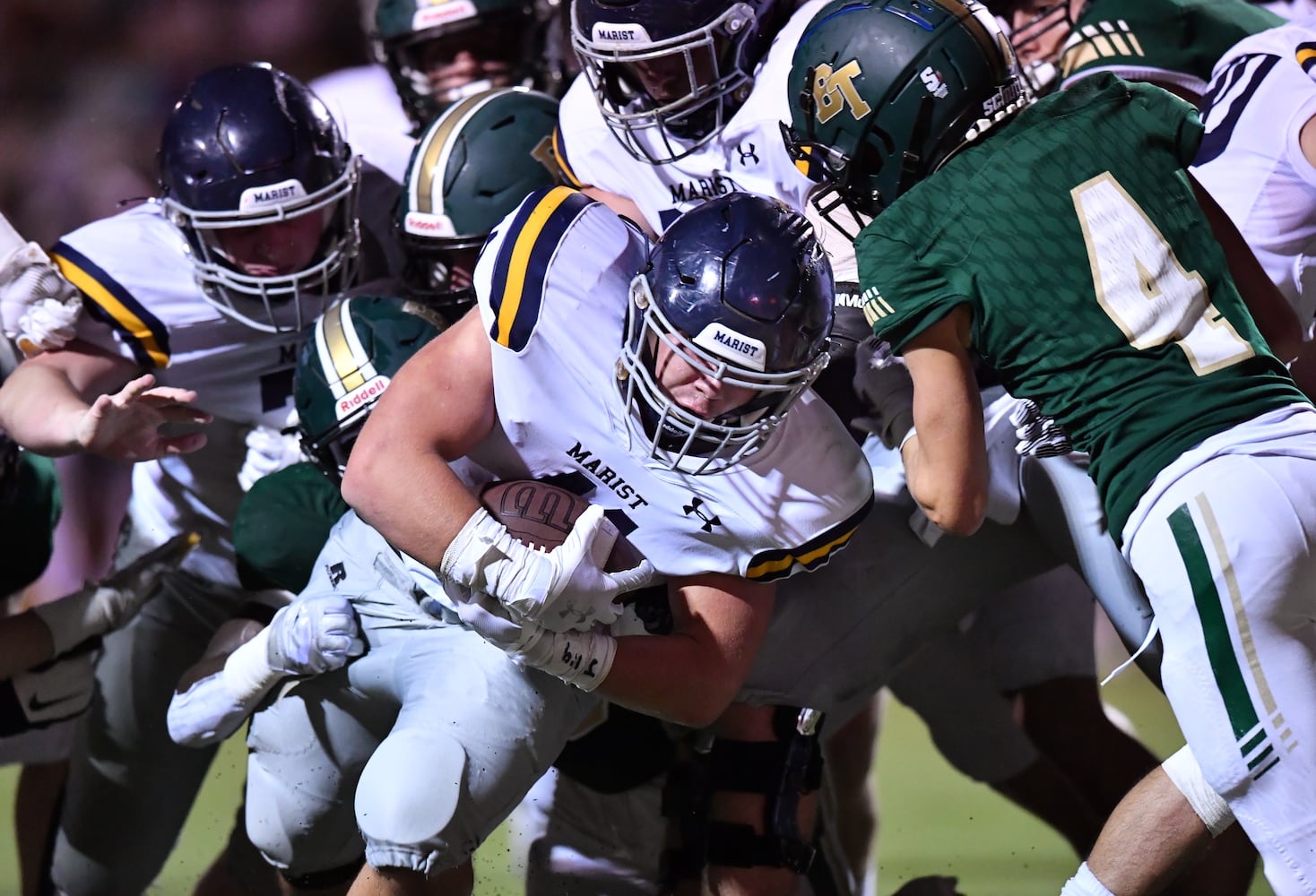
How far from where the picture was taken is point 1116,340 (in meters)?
2.07

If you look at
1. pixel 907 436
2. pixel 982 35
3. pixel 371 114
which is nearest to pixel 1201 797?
pixel 907 436

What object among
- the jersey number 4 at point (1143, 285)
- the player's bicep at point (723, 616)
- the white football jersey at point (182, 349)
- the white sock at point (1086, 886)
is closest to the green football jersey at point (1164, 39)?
the jersey number 4 at point (1143, 285)

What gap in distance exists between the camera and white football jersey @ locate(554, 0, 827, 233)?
2.59 m

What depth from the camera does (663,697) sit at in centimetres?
214

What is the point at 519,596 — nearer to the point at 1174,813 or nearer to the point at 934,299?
the point at 934,299

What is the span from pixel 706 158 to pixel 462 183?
19.7 inches

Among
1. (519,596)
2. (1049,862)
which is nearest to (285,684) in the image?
(519,596)

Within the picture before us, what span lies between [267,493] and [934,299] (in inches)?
50.9

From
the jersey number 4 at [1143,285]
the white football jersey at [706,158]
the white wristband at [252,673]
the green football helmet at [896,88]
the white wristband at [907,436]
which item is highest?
the green football helmet at [896,88]

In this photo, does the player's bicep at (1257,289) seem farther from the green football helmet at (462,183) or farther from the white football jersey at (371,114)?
the white football jersey at (371,114)

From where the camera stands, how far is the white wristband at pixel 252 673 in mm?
2316

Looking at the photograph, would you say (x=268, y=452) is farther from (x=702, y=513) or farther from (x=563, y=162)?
(x=702, y=513)

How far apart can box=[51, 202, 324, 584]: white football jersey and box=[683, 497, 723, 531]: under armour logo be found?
1.03 m

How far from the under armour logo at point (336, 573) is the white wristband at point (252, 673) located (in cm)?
14
